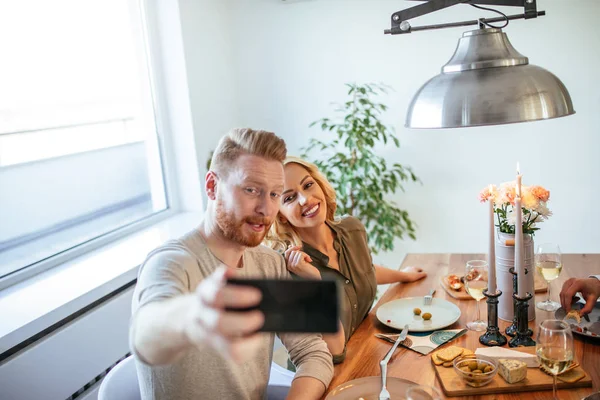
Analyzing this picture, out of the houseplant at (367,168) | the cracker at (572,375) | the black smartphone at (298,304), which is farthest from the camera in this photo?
the houseplant at (367,168)

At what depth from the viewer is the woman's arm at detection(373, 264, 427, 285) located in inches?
84.1

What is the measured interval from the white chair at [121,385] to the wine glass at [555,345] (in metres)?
0.95

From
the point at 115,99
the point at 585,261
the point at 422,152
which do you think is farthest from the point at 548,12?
the point at 115,99

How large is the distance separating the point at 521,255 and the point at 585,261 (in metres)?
0.82

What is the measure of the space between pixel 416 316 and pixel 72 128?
1.72m

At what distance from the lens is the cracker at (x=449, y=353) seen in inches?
57.5

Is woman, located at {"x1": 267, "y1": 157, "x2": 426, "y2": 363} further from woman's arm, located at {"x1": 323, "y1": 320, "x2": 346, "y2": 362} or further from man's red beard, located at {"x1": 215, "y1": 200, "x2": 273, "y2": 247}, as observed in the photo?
man's red beard, located at {"x1": 215, "y1": 200, "x2": 273, "y2": 247}

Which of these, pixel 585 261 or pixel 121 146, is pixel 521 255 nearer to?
pixel 585 261

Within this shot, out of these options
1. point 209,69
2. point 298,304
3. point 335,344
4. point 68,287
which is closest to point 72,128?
point 68,287

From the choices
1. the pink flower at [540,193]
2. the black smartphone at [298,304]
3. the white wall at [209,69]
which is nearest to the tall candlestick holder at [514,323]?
the pink flower at [540,193]

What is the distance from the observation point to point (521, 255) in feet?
5.03

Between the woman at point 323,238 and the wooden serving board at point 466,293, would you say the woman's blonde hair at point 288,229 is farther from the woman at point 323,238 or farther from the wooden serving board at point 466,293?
the wooden serving board at point 466,293

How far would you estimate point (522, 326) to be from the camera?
155cm

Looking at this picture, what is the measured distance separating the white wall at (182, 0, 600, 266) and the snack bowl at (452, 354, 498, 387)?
2021 millimetres
